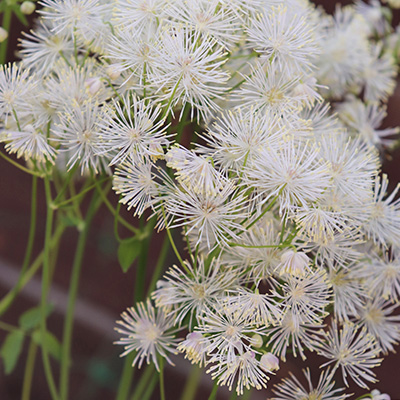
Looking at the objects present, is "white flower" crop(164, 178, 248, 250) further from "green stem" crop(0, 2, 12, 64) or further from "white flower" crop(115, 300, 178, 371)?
"green stem" crop(0, 2, 12, 64)

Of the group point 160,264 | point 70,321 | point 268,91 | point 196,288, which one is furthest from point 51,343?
point 268,91

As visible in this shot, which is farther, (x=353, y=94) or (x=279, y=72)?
(x=353, y=94)

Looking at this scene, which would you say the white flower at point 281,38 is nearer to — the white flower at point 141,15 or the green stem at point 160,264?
the white flower at point 141,15

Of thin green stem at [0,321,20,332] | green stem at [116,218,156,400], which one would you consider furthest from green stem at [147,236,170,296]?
thin green stem at [0,321,20,332]

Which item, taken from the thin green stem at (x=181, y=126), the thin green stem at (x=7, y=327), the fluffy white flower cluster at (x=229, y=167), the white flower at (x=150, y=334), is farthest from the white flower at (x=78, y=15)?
the thin green stem at (x=7, y=327)

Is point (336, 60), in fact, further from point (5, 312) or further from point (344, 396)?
point (5, 312)

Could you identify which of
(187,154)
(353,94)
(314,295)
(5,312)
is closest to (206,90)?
(187,154)
